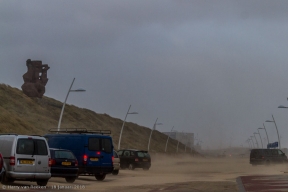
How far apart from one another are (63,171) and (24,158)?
3.77 m

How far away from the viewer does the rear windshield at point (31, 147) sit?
65.0 ft

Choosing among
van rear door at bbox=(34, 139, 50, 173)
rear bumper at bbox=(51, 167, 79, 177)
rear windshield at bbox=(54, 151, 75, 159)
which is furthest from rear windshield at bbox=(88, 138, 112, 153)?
van rear door at bbox=(34, 139, 50, 173)

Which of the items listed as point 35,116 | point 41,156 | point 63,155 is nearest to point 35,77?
point 35,116

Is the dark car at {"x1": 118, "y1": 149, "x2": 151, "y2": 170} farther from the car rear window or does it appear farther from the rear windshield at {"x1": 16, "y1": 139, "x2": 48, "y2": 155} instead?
the rear windshield at {"x1": 16, "y1": 139, "x2": 48, "y2": 155}

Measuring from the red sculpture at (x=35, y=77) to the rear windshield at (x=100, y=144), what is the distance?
62.6 meters

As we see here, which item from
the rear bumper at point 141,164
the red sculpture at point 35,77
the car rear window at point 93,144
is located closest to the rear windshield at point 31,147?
the car rear window at point 93,144

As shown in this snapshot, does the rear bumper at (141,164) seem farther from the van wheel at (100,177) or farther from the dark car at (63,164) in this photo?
the dark car at (63,164)

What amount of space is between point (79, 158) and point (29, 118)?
55.7 m

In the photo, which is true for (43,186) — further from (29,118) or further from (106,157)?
(29,118)

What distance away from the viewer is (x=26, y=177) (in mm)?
19719

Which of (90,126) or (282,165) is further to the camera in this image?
(90,126)

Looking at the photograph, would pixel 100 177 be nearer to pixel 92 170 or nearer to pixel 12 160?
pixel 92 170

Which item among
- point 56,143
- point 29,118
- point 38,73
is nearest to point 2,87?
point 38,73

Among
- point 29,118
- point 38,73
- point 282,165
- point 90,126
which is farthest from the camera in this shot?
point 90,126
